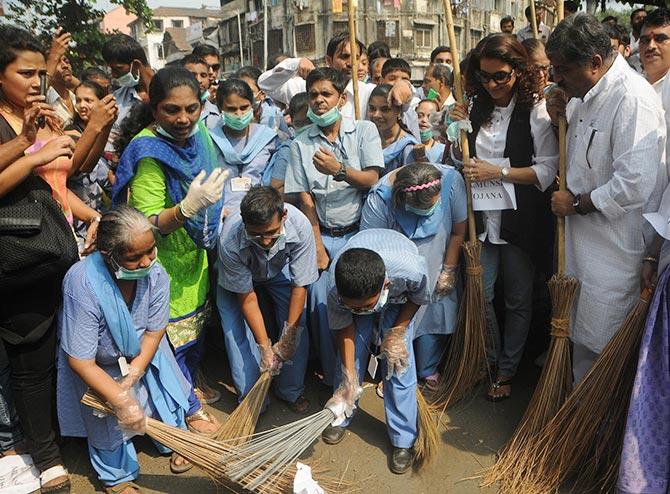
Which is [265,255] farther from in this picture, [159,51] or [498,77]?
[159,51]

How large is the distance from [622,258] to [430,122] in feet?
5.87

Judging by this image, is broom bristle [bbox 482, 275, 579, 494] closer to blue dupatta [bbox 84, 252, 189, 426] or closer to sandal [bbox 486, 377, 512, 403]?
sandal [bbox 486, 377, 512, 403]

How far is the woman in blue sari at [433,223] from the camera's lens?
2854 millimetres

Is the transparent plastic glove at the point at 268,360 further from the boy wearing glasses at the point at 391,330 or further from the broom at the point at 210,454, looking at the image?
the broom at the point at 210,454

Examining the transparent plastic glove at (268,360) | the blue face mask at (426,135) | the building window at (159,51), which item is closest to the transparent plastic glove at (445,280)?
the transparent plastic glove at (268,360)

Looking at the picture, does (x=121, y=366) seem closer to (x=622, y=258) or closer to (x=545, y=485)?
(x=545, y=485)

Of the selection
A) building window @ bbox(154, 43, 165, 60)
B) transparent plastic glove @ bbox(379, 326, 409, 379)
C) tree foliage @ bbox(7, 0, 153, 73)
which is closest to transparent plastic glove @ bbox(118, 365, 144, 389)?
transparent plastic glove @ bbox(379, 326, 409, 379)

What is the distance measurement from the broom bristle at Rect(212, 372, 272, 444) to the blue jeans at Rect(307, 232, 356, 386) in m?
0.49

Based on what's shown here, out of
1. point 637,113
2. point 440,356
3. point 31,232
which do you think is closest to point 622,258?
point 637,113

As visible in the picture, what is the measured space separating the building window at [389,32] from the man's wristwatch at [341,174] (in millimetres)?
28249

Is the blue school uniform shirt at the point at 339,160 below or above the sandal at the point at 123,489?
above

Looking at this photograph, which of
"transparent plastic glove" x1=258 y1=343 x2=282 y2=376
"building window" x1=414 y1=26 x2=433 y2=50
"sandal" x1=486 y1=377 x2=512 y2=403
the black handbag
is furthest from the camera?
"building window" x1=414 y1=26 x2=433 y2=50

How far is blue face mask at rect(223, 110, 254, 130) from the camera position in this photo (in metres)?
3.28

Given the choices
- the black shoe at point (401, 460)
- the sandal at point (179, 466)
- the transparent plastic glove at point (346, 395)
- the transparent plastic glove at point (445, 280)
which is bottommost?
the sandal at point (179, 466)
